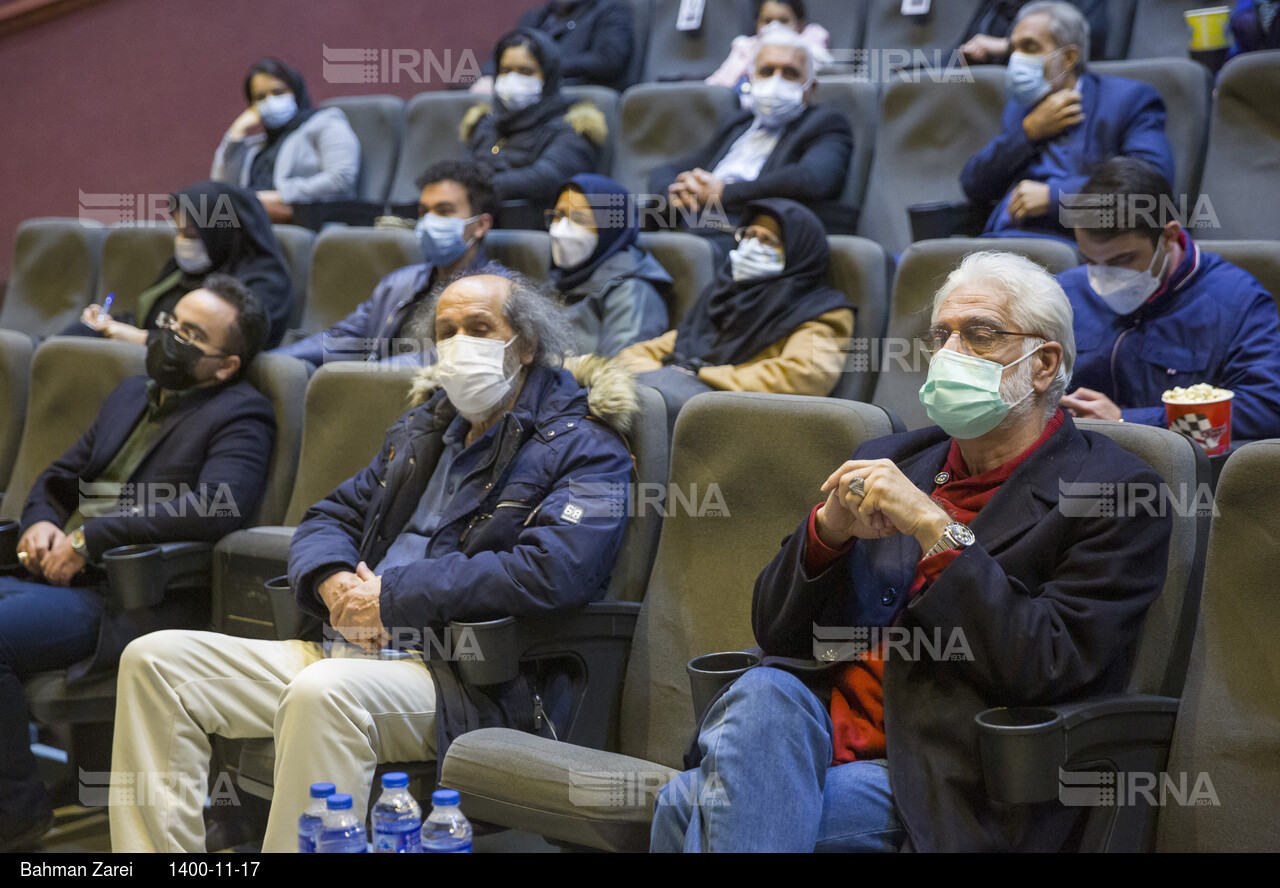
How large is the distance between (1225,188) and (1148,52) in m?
1.20

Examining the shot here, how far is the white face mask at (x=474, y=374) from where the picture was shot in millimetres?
2211

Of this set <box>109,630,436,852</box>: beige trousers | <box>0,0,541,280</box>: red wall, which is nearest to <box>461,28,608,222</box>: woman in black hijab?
<box>0,0,541,280</box>: red wall

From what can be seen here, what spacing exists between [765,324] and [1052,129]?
3.11 feet

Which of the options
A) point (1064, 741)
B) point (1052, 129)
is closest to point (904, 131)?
point (1052, 129)

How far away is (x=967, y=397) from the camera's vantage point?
1.60 m

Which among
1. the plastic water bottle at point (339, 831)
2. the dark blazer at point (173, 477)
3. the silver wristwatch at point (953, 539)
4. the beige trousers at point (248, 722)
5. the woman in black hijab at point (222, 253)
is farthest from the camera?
the woman in black hijab at point (222, 253)

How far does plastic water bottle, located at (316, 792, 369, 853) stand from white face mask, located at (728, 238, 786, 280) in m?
1.72

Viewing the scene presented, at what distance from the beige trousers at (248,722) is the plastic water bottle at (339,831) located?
22cm

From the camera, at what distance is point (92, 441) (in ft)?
9.06

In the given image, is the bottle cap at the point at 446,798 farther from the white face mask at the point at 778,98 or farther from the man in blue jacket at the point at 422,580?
the white face mask at the point at 778,98

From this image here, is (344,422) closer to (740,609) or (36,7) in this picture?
(740,609)

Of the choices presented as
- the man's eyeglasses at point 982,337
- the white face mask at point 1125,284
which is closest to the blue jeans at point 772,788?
the man's eyeglasses at point 982,337

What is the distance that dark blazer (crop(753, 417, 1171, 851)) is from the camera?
142 cm
